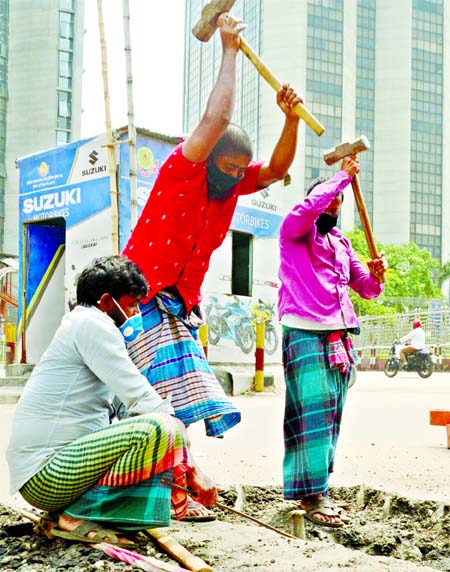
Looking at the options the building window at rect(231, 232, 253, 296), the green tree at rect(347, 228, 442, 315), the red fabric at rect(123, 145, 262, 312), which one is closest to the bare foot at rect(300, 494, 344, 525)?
the red fabric at rect(123, 145, 262, 312)

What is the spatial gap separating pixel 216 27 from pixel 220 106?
1.36ft

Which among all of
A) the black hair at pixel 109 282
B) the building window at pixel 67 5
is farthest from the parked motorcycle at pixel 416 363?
the building window at pixel 67 5

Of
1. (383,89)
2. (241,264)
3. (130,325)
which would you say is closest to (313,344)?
(130,325)

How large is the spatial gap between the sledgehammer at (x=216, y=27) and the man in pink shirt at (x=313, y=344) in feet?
1.54

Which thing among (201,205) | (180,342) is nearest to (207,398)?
(180,342)

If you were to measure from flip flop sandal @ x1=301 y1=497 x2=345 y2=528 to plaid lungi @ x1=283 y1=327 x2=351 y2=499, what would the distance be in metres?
0.05

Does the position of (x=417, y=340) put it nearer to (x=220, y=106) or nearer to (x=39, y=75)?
(x=220, y=106)

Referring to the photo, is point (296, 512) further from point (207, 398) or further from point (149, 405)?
point (149, 405)

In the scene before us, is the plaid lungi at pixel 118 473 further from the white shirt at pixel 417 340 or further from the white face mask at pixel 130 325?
the white shirt at pixel 417 340

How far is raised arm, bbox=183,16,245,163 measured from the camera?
11.7 ft

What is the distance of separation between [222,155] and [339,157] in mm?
692

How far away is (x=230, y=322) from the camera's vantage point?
11953 mm

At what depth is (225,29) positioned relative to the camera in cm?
361

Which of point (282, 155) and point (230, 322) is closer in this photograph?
point (282, 155)
